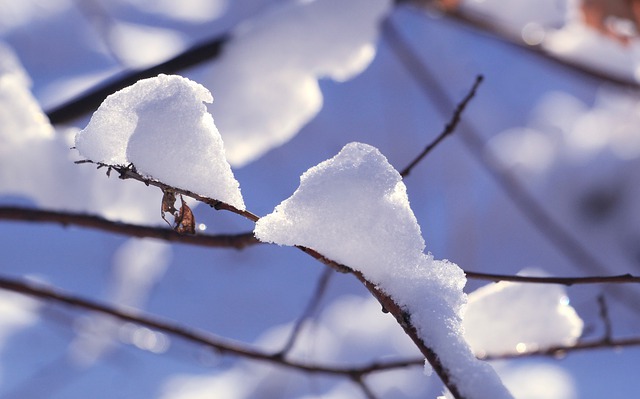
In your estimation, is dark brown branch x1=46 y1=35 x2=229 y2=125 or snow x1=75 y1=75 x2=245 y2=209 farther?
dark brown branch x1=46 y1=35 x2=229 y2=125

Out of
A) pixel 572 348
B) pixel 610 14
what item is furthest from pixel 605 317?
pixel 610 14

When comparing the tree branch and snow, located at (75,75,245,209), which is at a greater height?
snow, located at (75,75,245,209)

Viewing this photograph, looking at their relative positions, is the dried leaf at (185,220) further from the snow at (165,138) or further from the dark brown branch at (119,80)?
the dark brown branch at (119,80)

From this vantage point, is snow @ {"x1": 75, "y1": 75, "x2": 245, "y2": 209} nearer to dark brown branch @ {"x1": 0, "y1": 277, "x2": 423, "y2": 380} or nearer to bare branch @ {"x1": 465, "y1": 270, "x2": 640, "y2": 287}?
bare branch @ {"x1": 465, "y1": 270, "x2": 640, "y2": 287}

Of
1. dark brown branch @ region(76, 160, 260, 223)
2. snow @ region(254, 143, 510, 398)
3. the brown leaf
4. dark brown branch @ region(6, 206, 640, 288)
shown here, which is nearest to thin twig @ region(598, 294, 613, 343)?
dark brown branch @ region(6, 206, 640, 288)

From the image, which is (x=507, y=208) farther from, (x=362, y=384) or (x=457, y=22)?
(x=362, y=384)
